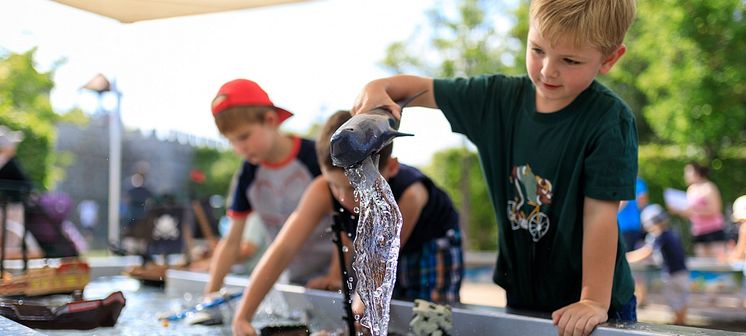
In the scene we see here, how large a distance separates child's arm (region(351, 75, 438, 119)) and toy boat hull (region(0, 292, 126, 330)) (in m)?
0.97

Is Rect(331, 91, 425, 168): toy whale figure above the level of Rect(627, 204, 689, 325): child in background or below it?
above

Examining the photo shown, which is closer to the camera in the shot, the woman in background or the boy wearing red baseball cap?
the boy wearing red baseball cap

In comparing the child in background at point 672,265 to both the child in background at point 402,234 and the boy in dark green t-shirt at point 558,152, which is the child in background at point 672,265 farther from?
the boy in dark green t-shirt at point 558,152

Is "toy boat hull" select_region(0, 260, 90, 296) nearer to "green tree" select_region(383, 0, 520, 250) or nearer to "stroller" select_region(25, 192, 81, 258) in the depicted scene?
"stroller" select_region(25, 192, 81, 258)

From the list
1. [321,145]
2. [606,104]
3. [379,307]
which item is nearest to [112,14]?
[321,145]

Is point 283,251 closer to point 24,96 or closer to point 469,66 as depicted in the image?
point 24,96

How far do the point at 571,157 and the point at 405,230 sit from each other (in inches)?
29.1

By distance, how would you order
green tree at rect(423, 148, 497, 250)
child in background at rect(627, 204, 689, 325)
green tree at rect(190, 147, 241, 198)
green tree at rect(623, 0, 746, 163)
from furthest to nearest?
green tree at rect(190, 147, 241, 198) < green tree at rect(423, 148, 497, 250) < green tree at rect(623, 0, 746, 163) < child in background at rect(627, 204, 689, 325)

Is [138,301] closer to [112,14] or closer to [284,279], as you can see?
[284,279]

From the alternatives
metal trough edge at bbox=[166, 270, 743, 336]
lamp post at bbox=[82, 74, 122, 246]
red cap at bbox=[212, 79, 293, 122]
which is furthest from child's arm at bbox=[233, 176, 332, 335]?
lamp post at bbox=[82, 74, 122, 246]

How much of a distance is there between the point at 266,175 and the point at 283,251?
0.85 m

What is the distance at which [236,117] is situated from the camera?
8.93ft

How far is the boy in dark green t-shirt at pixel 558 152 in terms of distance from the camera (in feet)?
5.23

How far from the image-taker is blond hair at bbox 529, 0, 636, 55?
1.56 meters
